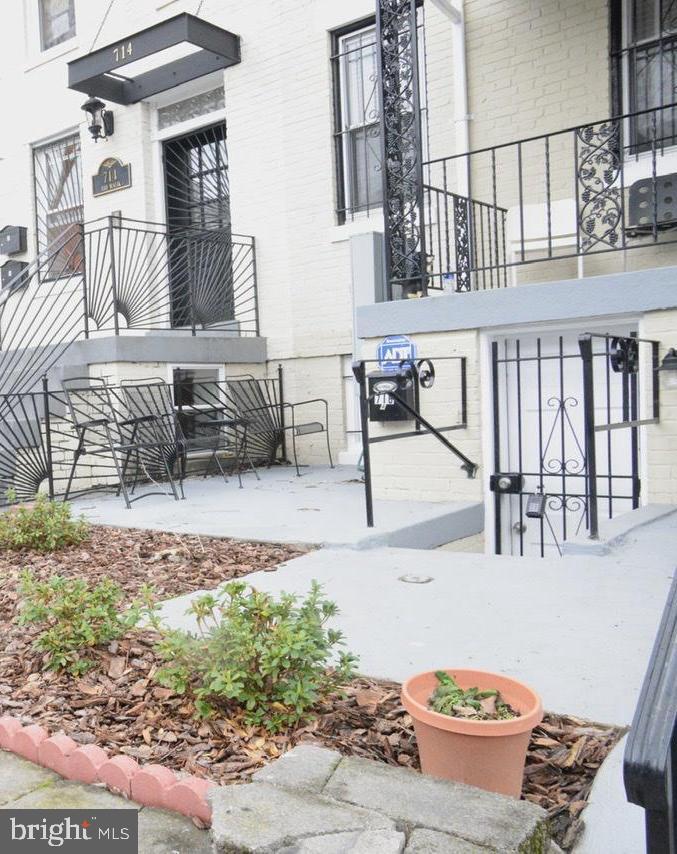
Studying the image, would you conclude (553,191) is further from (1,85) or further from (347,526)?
(1,85)

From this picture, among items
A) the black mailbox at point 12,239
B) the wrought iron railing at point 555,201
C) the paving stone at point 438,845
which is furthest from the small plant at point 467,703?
the black mailbox at point 12,239

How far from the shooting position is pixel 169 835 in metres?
1.88

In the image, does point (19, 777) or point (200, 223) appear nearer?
point (19, 777)

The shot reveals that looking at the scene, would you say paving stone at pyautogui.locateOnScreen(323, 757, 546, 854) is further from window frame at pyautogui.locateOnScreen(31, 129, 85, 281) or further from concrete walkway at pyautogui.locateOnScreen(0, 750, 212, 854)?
window frame at pyautogui.locateOnScreen(31, 129, 85, 281)

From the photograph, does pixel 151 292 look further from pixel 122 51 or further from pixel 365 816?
pixel 365 816

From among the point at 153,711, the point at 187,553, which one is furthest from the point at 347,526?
the point at 153,711

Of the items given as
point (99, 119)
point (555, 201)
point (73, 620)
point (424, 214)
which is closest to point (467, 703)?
point (73, 620)

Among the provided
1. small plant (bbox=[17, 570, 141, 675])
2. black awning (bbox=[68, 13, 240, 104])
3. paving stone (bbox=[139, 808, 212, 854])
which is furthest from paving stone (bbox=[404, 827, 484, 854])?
black awning (bbox=[68, 13, 240, 104])

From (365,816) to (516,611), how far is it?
1.78 metres

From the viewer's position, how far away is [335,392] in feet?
28.4

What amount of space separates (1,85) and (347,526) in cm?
1028

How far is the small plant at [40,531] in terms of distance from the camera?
489cm

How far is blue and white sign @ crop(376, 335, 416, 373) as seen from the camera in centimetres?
589

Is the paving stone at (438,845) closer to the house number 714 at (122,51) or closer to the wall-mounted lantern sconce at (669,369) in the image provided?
the wall-mounted lantern sconce at (669,369)
